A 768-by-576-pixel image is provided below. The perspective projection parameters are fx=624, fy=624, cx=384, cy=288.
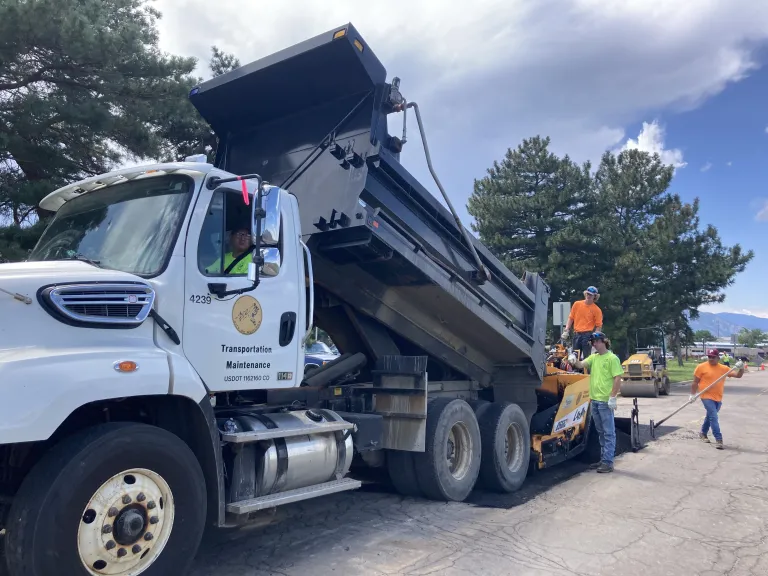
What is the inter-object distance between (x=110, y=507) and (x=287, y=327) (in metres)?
1.71

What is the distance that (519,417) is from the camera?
7277 mm

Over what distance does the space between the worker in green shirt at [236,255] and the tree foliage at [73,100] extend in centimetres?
478

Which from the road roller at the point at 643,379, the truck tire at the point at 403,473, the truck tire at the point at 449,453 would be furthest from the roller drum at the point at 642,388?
the truck tire at the point at 403,473

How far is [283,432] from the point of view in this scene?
4289mm

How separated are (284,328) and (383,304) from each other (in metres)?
1.86

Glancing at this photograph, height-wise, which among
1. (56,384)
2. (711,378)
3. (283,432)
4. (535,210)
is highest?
(535,210)

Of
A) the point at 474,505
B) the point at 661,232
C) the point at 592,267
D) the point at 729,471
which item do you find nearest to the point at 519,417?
the point at 474,505

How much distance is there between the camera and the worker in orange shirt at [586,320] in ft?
30.1

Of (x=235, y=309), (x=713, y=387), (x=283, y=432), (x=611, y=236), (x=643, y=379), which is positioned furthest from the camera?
(x=611, y=236)

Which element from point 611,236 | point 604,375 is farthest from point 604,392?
point 611,236

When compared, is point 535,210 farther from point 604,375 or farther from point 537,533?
point 537,533

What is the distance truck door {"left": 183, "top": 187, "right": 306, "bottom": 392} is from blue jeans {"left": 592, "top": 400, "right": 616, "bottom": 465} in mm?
4981

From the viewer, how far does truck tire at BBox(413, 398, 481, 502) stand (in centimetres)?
598

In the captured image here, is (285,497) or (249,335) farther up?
(249,335)
